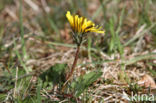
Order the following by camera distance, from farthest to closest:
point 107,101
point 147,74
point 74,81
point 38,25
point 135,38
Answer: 1. point 38,25
2. point 135,38
3. point 147,74
4. point 74,81
5. point 107,101

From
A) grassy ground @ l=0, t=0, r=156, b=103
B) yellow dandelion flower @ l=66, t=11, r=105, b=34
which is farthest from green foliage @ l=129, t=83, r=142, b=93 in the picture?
yellow dandelion flower @ l=66, t=11, r=105, b=34

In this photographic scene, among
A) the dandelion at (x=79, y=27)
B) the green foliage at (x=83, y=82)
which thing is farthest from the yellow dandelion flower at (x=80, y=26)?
the green foliage at (x=83, y=82)

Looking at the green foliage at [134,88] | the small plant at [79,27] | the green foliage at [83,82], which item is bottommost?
the green foliage at [134,88]

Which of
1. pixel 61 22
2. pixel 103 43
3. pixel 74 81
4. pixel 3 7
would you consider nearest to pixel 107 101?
pixel 74 81

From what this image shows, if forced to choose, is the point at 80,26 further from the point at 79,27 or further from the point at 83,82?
the point at 83,82

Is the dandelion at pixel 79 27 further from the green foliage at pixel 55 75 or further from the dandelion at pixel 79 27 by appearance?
the green foliage at pixel 55 75

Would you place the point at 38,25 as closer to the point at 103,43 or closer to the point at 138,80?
the point at 103,43

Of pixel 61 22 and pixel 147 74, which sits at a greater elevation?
pixel 61 22
